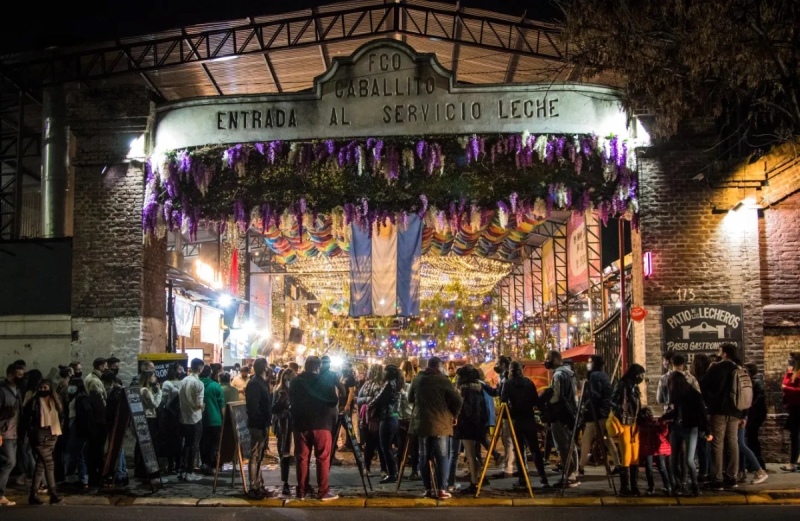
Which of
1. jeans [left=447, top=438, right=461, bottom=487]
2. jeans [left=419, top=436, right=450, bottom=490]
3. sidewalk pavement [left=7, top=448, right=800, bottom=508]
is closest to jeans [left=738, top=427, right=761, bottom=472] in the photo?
sidewalk pavement [left=7, top=448, right=800, bottom=508]

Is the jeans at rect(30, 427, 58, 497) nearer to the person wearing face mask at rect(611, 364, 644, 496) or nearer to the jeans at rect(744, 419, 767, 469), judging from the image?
the person wearing face mask at rect(611, 364, 644, 496)

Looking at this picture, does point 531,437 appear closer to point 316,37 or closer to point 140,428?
point 140,428

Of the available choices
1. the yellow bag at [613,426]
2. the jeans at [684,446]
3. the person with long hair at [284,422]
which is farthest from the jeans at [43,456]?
the jeans at [684,446]

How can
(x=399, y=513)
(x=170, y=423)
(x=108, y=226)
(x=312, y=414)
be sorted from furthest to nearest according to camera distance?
1. (x=108, y=226)
2. (x=170, y=423)
3. (x=312, y=414)
4. (x=399, y=513)

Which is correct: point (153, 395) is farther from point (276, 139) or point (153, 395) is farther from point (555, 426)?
point (555, 426)

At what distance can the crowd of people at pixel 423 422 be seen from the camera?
11.4m

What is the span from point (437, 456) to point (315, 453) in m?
1.72

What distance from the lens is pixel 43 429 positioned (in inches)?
439

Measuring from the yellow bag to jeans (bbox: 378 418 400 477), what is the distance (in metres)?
3.79

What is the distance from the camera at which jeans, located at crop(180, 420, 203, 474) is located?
45.9 ft

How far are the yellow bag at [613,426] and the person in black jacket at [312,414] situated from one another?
12.6 ft

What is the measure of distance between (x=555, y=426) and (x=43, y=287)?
10.7m

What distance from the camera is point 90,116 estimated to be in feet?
53.9

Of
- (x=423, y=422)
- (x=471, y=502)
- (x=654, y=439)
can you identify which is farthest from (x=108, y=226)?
(x=654, y=439)
